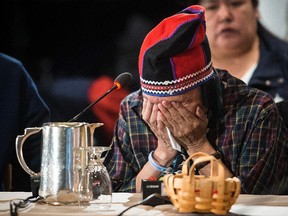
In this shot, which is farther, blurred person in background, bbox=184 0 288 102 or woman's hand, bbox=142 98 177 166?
blurred person in background, bbox=184 0 288 102

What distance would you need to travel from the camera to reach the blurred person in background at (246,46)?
2.35 meters

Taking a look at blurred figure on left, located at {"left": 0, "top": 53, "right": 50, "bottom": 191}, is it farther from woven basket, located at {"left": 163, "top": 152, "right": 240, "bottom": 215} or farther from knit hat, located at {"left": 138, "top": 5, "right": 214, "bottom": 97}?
woven basket, located at {"left": 163, "top": 152, "right": 240, "bottom": 215}

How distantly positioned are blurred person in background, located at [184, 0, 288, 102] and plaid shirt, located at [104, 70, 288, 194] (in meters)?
0.06

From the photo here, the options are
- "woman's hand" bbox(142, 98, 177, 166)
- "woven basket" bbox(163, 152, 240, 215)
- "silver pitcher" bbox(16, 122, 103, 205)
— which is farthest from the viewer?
"woman's hand" bbox(142, 98, 177, 166)

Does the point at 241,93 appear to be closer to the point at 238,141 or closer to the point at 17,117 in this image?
the point at 238,141

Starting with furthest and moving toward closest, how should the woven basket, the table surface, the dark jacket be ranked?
the dark jacket, the table surface, the woven basket

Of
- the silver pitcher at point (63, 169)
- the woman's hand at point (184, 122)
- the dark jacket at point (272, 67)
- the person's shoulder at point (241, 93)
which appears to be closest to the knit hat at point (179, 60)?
the woman's hand at point (184, 122)

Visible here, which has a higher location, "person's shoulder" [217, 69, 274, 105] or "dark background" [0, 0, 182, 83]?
"dark background" [0, 0, 182, 83]

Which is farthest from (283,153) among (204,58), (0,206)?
(0,206)

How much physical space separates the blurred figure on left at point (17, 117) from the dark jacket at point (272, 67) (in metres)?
0.96

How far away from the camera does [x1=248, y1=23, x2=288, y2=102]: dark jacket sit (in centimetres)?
235

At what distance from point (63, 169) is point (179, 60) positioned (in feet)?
2.21

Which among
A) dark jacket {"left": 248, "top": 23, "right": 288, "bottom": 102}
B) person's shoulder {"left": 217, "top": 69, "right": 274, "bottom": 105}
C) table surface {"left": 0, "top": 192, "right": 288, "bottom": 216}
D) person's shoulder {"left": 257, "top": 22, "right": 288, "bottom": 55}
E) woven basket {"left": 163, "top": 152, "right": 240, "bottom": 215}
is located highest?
person's shoulder {"left": 257, "top": 22, "right": 288, "bottom": 55}

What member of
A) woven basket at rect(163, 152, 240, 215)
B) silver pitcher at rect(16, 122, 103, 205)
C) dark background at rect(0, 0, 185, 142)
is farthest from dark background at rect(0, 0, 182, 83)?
woven basket at rect(163, 152, 240, 215)
